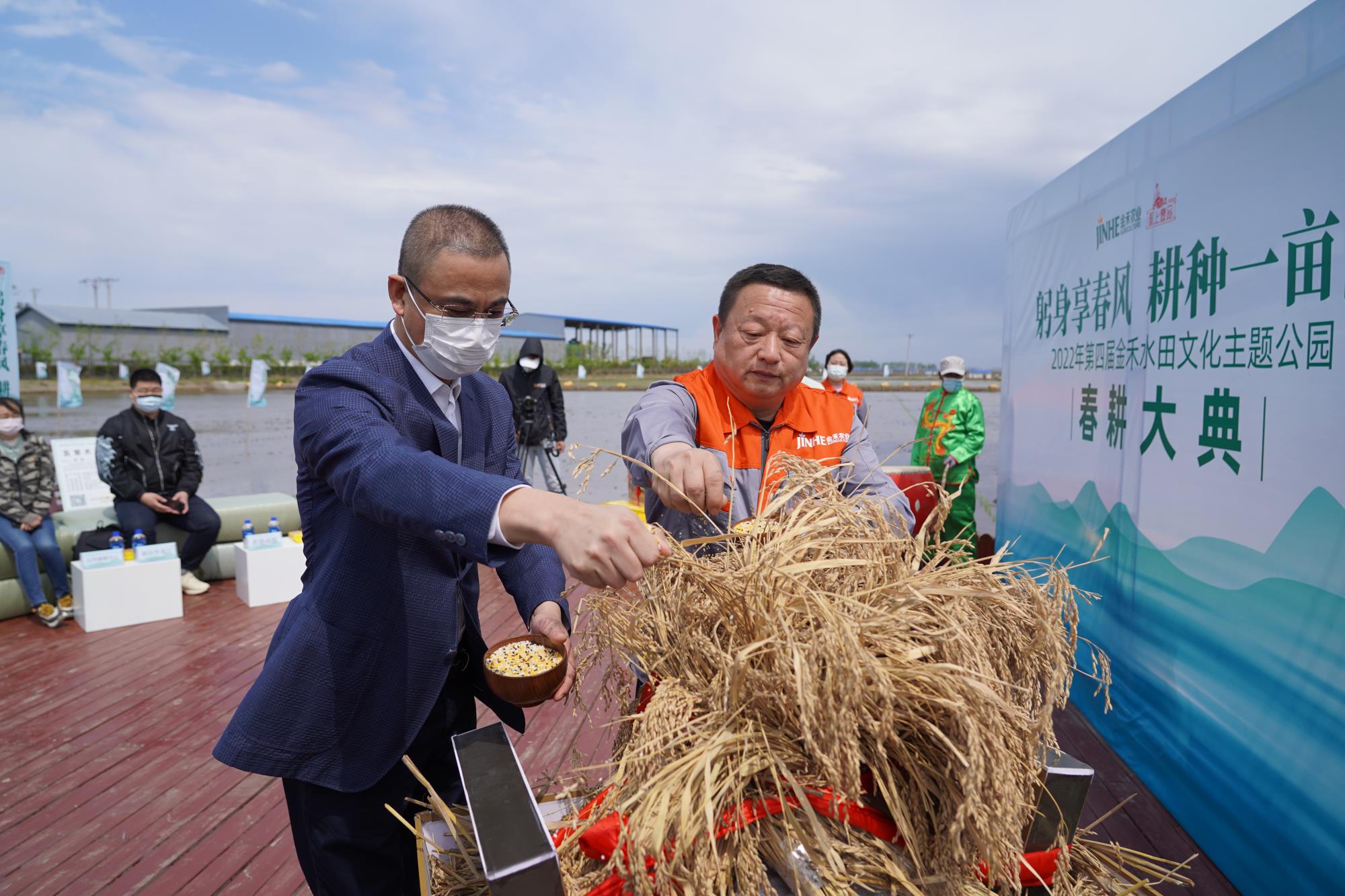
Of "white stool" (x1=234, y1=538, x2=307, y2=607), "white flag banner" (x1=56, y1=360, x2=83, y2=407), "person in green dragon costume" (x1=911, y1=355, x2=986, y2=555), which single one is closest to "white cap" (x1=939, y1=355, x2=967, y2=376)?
"person in green dragon costume" (x1=911, y1=355, x2=986, y2=555)

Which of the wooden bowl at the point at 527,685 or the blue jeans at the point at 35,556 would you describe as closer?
the wooden bowl at the point at 527,685

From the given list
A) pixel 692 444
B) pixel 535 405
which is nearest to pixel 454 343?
pixel 692 444

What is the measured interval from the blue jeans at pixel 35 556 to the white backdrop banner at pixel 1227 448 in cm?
561

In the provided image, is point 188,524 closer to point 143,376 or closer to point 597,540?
point 143,376

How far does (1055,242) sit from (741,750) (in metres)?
3.90

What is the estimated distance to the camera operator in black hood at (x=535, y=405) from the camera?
7152mm

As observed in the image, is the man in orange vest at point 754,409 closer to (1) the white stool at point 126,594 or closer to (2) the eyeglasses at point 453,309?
(2) the eyeglasses at point 453,309

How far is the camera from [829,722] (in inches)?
31.1

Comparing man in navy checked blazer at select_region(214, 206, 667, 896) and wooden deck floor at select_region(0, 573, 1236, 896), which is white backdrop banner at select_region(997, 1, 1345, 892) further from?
man in navy checked blazer at select_region(214, 206, 667, 896)

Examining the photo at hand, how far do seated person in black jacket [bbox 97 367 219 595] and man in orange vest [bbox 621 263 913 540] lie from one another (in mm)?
4860

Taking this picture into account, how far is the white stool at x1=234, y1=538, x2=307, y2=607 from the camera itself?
5074 mm

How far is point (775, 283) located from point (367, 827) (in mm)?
1365

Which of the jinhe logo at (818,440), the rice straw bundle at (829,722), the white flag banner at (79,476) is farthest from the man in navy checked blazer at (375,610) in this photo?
the white flag banner at (79,476)

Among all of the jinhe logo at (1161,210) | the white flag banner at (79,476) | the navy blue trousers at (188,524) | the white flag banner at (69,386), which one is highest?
the jinhe logo at (1161,210)
